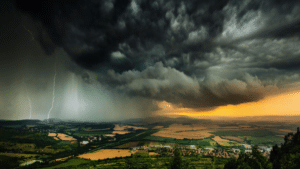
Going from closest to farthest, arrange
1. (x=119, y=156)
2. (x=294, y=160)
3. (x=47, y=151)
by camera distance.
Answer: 1. (x=294, y=160)
2. (x=119, y=156)
3. (x=47, y=151)

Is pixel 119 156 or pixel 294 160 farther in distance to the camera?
pixel 119 156

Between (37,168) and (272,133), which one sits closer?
(37,168)

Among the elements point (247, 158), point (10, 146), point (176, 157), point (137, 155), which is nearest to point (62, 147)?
point (10, 146)

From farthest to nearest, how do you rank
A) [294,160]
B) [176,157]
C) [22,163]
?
[22,163], [176,157], [294,160]

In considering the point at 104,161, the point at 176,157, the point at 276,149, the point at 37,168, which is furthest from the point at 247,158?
the point at 37,168

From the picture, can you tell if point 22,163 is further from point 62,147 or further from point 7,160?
point 62,147

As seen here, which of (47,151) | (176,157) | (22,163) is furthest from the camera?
(47,151)

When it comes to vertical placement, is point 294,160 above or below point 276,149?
above

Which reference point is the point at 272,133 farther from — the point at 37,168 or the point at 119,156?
the point at 37,168

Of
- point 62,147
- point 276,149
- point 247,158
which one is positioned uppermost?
point 247,158
